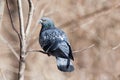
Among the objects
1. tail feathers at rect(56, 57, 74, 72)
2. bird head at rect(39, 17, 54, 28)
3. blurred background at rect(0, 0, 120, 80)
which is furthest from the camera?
blurred background at rect(0, 0, 120, 80)

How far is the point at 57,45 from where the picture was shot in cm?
164

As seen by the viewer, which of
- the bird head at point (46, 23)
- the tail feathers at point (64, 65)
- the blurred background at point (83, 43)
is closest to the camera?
the tail feathers at point (64, 65)

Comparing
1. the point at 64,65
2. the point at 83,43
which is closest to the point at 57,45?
the point at 64,65

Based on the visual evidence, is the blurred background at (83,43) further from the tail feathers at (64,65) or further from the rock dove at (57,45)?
the tail feathers at (64,65)

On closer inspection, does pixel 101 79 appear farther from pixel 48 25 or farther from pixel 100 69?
pixel 48 25

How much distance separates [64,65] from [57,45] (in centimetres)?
9

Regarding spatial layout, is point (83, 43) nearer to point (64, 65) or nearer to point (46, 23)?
point (46, 23)

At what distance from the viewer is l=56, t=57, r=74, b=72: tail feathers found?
1553mm

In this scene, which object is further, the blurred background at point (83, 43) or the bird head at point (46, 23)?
the blurred background at point (83, 43)

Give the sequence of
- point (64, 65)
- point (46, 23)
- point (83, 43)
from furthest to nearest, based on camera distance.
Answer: point (83, 43), point (46, 23), point (64, 65)

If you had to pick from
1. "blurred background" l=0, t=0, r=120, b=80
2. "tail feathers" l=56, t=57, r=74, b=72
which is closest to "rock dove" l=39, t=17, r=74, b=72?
"tail feathers" l=56, t=57, r=74, b=72

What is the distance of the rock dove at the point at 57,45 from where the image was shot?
1.58 meters

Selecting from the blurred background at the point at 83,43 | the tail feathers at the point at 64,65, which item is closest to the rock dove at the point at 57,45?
the tail feathers at the point at 64,65

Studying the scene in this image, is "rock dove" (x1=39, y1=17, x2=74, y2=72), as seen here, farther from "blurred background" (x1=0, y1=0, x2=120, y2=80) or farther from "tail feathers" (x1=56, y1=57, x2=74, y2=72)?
"blurred background" (x1=0, y1=0, x2=120, y2=80)
